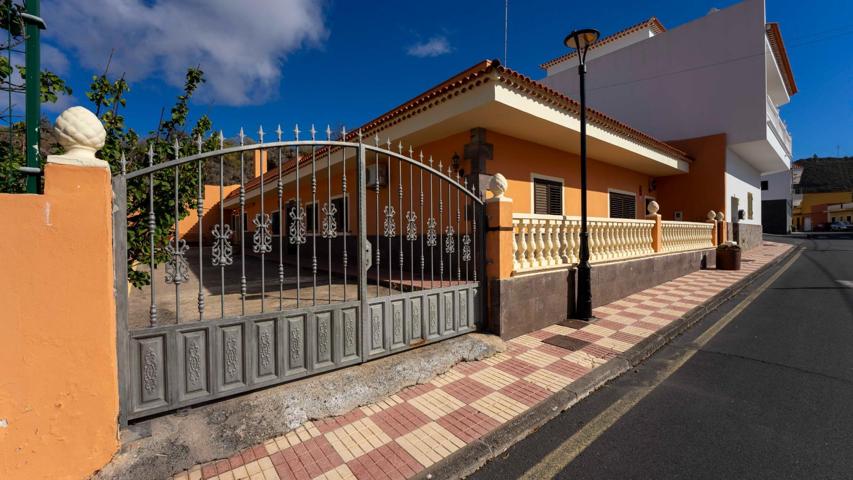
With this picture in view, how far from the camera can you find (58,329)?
6.44 ft

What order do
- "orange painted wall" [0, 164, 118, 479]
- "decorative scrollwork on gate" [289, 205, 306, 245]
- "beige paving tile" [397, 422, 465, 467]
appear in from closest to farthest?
"orange painted wall" [0, 164, 118, 479], "beige paving tile" [397, 422, 465, 467], "decorative scrollwork on gate" [289, 205, 306, 245]

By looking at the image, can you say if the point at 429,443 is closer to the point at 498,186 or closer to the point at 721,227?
the point at 498,186

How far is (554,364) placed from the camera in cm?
385

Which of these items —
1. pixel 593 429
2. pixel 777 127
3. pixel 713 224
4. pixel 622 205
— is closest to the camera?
pixel 593 429

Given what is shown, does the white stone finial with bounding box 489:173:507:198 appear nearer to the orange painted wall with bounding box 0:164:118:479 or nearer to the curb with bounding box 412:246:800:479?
the curb with bounding box 412:246:800:479

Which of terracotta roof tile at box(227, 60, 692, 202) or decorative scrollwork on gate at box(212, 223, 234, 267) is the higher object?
terracotta roof tile at box(227, 60, 692, 202)

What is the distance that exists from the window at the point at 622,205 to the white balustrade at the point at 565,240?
2524 mm

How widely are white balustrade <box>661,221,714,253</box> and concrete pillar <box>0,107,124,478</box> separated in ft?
35.3

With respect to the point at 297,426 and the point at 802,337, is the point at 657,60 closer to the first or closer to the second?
the point at 802,337

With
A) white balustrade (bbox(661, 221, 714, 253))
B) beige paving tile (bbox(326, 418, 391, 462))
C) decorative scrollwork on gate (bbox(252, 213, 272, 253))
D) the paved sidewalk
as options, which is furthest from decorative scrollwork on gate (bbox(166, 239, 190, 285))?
white balustrade (bbox(661, 221, 714, 253))

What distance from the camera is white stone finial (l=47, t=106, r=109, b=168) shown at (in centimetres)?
204

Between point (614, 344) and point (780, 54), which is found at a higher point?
point (780, 54)

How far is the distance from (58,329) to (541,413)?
3400 mm

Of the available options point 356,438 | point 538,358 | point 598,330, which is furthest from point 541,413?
point 598,330
